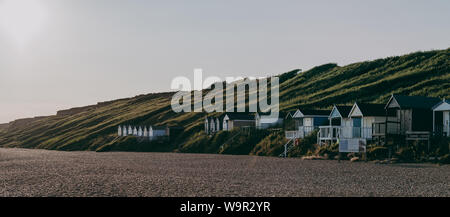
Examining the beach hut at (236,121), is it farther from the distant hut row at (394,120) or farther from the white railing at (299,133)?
the distant hut row at (394,120)

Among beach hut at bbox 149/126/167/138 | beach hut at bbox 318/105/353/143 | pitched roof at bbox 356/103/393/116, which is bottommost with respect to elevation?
beach hut at bbox 149/126/167/138

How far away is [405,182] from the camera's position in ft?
98.5

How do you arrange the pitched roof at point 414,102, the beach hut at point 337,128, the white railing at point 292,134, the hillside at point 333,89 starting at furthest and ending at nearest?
the hillside at point 333,89 < the white railing at point 292,134 < the beach hut at point 337,128 < the pitched roof at point 414,102

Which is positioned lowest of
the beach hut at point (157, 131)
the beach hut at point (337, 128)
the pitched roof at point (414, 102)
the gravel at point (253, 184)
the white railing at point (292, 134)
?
the gravel at point (253, 184)

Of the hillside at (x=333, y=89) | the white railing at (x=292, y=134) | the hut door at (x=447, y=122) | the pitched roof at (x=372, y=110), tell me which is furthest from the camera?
the hillside at (x=333, y=89)

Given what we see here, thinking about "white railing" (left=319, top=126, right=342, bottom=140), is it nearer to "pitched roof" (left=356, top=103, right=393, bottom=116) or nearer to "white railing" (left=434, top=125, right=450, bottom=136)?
"pitched roof" (left=356, top=103, right=393, bottom=116)

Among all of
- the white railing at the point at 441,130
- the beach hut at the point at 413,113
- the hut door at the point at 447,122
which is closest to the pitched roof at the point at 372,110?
the beach hut at the point at 413,113

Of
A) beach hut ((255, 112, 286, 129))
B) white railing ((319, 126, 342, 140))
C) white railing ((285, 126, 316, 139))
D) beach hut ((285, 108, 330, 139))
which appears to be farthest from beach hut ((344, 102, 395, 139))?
beach hut ((255, 112, 286, 129))

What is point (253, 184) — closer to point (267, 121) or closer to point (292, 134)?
point (292, 134)

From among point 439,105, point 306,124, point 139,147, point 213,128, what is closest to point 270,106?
point 213,128

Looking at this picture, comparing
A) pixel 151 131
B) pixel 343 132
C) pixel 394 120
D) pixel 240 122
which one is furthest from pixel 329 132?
pixel 151 131

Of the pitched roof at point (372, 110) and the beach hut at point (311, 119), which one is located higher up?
the pitched roof at point (372, 110)

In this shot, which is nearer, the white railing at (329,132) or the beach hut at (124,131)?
the white railing at (329,132)
